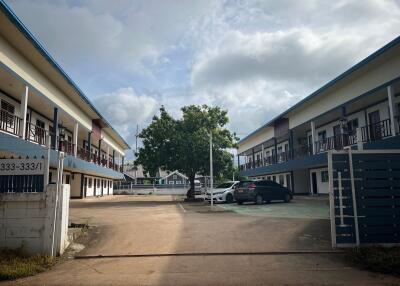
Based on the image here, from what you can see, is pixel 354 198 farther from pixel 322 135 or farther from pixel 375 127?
pixel 322 135

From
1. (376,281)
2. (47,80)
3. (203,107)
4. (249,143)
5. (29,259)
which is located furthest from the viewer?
(249,143)

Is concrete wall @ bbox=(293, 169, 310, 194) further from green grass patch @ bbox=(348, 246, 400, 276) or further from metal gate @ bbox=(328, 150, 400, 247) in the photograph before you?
green grass patch @ bbox=(348, 246, 400, 276)

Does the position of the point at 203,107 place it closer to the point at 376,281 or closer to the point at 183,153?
the point at 183,153

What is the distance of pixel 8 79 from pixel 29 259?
12.4 metres

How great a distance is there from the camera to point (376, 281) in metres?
6.57

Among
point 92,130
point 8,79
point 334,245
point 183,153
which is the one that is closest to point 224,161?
point 183,153

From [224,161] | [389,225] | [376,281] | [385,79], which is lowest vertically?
[376,281]

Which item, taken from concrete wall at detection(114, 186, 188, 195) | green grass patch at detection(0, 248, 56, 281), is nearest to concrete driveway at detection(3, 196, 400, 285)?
green grass patch at detection(0, 248, 56, 281)

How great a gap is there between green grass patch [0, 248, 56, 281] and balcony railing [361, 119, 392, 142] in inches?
663

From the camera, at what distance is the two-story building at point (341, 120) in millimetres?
16969

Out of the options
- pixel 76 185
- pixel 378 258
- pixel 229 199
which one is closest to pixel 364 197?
pixel 378 258

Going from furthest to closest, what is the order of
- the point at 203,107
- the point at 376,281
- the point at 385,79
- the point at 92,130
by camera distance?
1. the point at 92,130
2. the point at 203,107
3. the point at 385,79
4. the point at 376,281

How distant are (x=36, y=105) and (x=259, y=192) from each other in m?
14.9

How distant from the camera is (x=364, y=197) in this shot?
9023 mm
